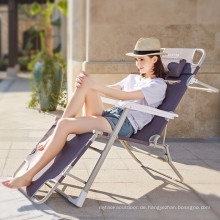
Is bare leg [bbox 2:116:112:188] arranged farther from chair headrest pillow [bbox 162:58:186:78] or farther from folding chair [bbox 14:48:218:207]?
chair headrest pillow [bbox 162:58:186:78]

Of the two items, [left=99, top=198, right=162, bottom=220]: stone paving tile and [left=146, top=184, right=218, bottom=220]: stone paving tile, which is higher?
[left=99, top=198, right=162, bottom=220]: stone paving tile

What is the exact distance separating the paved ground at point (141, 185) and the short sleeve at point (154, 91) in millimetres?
744

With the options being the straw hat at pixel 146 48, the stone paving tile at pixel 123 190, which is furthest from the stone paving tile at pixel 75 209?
the straw hat at pixel 146 48

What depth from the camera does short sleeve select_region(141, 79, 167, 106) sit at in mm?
3527

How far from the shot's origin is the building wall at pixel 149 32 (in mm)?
5387

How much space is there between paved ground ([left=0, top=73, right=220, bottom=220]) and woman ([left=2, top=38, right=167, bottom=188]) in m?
0.39

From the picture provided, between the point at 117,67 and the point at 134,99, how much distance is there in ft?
6.38

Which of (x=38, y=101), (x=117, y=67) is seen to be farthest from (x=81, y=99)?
(x=38, y=101)

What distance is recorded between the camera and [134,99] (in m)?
3.51

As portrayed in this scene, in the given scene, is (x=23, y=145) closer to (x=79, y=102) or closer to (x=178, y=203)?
(x=79, y=102)

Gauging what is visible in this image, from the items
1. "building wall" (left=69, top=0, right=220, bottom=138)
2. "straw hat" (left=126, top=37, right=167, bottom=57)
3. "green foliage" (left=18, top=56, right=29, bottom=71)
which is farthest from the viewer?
"green foliage" (left=18, top=56, right=29, bottom=71)

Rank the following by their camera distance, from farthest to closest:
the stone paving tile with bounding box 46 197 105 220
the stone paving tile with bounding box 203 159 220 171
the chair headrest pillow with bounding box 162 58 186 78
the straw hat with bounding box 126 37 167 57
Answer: the stone paving tile with bounding box 203 159 220 171 → the chair headrest pillow with bounding box 162 58 186 78 → the straw hat with bounding box 126 37 167 57 → the stone paving tile with bounding box 46 197 105 220

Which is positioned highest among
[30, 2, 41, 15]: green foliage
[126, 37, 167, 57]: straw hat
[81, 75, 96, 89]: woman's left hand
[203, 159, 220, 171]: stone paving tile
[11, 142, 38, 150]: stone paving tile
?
[30, 2, 41, 15]: green foliage

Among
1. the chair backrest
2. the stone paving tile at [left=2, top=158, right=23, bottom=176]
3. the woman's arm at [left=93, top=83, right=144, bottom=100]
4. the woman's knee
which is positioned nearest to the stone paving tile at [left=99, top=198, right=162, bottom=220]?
the chair backrest
